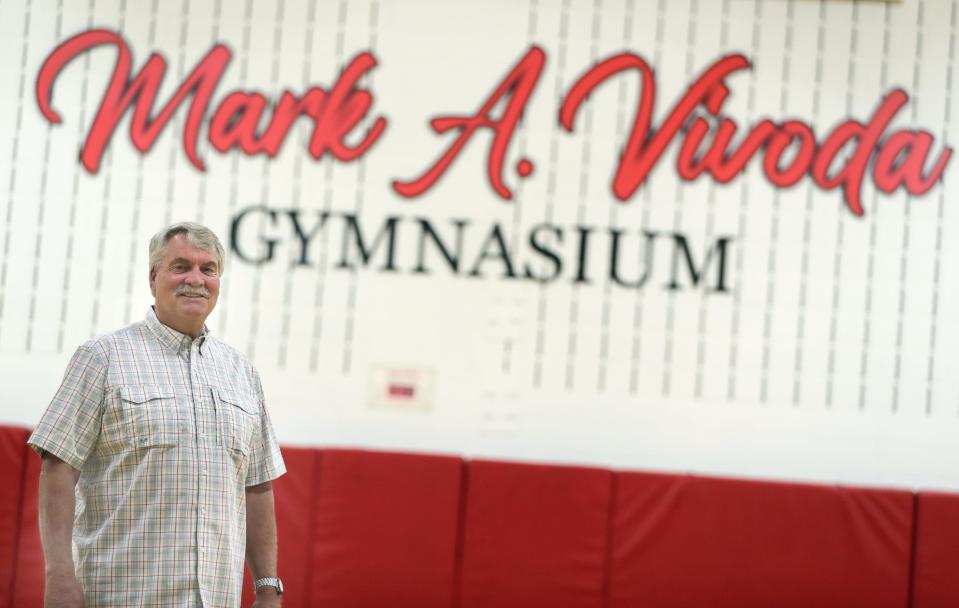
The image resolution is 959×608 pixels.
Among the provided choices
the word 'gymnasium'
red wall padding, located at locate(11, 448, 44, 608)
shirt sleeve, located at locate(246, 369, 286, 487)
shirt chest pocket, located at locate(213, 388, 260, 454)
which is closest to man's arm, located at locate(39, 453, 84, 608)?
shirt chest pocket, located at locate(213, 388, 260, 454)

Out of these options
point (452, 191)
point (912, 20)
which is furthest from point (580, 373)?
point (912, 20)

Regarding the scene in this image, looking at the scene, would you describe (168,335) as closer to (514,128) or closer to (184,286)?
(184,286)

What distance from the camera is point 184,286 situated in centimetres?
253

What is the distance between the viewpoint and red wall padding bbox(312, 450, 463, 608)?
4.84m

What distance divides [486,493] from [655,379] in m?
0.99

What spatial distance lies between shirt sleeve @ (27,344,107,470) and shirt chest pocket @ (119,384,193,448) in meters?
0.06

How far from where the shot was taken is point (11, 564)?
4.77m

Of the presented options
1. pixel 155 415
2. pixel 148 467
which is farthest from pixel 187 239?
pixel 148 467

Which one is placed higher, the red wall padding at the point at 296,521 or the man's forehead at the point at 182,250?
the man's forehead at the point at 182,250

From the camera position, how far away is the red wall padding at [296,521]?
484cm

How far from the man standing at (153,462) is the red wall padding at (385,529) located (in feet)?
7.59

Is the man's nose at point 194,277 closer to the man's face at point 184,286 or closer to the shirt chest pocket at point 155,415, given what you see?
the man's face at point 184,286

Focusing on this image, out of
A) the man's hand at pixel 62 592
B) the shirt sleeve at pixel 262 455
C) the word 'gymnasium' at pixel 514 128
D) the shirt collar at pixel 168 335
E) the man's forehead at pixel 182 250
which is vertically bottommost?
the man's hand at pixel 62 592

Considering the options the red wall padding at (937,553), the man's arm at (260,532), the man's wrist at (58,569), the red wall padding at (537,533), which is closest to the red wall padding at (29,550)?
the red wall padding at (537,533)
